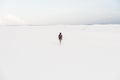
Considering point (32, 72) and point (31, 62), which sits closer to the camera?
point (32, 72)

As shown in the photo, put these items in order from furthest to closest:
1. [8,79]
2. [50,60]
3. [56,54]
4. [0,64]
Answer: [56,54]
[50,60]
[0,64]
[8,79]

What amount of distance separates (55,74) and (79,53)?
4.91 meters

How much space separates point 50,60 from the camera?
44.5 ft

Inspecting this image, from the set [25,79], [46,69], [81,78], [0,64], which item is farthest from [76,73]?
[0,64]

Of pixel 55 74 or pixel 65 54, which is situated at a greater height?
pixel 65 54

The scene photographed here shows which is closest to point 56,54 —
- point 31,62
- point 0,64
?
point 31,62

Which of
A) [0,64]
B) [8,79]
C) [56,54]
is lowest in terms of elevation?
[8,79]

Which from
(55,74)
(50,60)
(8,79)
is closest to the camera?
(8,79)

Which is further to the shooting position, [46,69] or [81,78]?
[46,69]

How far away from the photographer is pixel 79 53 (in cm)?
1583

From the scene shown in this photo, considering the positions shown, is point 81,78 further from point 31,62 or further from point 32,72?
point 31,62

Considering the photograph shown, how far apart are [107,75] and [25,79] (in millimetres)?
3552

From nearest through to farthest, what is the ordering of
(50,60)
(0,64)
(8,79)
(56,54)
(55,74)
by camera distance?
(8,79), (55,74), (0,64), (50,60), (56,54)

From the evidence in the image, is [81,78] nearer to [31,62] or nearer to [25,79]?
[25,79]
